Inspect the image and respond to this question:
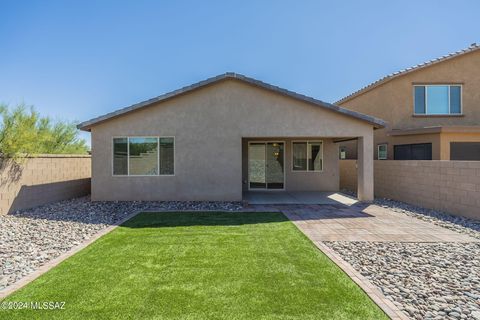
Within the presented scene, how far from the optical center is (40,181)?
37.5ft

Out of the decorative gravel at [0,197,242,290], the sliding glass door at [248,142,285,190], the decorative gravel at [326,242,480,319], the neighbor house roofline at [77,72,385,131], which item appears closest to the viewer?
the decorative gravel at [326,242,480,319]

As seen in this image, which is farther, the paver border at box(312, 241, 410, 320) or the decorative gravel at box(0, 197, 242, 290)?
the decorative gravel at box(0, 197, 242, 290)

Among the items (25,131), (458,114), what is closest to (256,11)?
(25,131)

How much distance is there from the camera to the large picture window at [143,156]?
11820mm

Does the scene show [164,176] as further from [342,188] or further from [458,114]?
[458,114]

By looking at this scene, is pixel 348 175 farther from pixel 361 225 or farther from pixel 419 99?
pixel 361 225

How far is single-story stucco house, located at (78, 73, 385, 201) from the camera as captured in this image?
1156 cm

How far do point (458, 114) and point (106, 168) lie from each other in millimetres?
20409

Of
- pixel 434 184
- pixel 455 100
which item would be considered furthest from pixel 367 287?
pixel 455 100

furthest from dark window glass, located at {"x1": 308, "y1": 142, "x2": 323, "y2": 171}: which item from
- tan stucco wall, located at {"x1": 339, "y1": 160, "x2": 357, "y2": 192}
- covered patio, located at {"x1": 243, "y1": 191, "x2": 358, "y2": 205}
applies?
tan stucco wall, located at {"x1": 339, "y1": 160, "x2": 357, "y2": 192}

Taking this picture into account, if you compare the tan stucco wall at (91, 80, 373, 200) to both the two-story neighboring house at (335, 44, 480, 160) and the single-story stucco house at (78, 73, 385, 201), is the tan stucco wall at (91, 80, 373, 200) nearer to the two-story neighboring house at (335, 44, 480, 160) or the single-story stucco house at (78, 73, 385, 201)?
the single-story stucco house at (78, 73, 385, 201)

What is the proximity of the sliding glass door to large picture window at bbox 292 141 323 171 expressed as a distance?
0.75 m

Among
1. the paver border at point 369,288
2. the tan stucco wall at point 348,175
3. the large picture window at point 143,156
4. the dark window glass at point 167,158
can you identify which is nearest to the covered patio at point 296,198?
the tan stucco wall at point 348,175

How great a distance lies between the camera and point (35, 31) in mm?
13188
